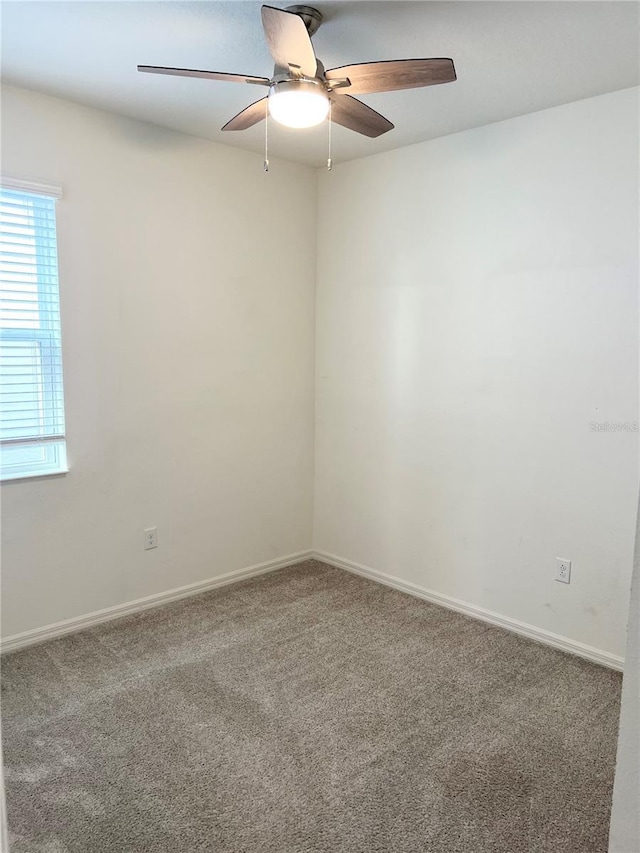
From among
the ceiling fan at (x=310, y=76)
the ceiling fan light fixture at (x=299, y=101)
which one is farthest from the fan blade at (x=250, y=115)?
the ceiling fan light fixture at (x=299, y=101)

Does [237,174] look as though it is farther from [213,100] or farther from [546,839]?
[546,839]

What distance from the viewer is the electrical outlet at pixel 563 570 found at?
9.83 feet

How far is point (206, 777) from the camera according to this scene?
211cm

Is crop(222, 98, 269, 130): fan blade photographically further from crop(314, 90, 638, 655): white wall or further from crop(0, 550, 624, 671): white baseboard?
crop(0, 550, 624, 671): white baseboard

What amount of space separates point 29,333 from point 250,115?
1.44m

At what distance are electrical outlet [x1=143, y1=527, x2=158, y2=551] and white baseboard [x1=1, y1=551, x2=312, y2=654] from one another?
286mm

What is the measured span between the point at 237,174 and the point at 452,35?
1699 mm

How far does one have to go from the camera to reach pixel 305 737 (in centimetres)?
234

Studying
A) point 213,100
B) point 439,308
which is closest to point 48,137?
point 213,100

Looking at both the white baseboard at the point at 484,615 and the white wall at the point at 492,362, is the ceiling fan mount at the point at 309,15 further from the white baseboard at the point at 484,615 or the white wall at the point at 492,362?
the white baseboard at the point at 484,615

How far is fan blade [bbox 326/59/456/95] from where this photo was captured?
1889 mm

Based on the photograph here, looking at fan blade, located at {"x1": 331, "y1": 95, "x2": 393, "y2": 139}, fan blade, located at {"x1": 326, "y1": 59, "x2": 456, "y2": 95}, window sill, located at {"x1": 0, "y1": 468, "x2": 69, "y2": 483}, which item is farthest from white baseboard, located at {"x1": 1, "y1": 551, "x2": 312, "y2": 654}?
fan blade, located at {"x1": 326, "y1": 59, "x2": 456, "y2": 95}

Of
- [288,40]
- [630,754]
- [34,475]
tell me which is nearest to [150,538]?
[34,475]

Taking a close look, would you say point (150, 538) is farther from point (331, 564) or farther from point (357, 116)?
point (357, 116)
